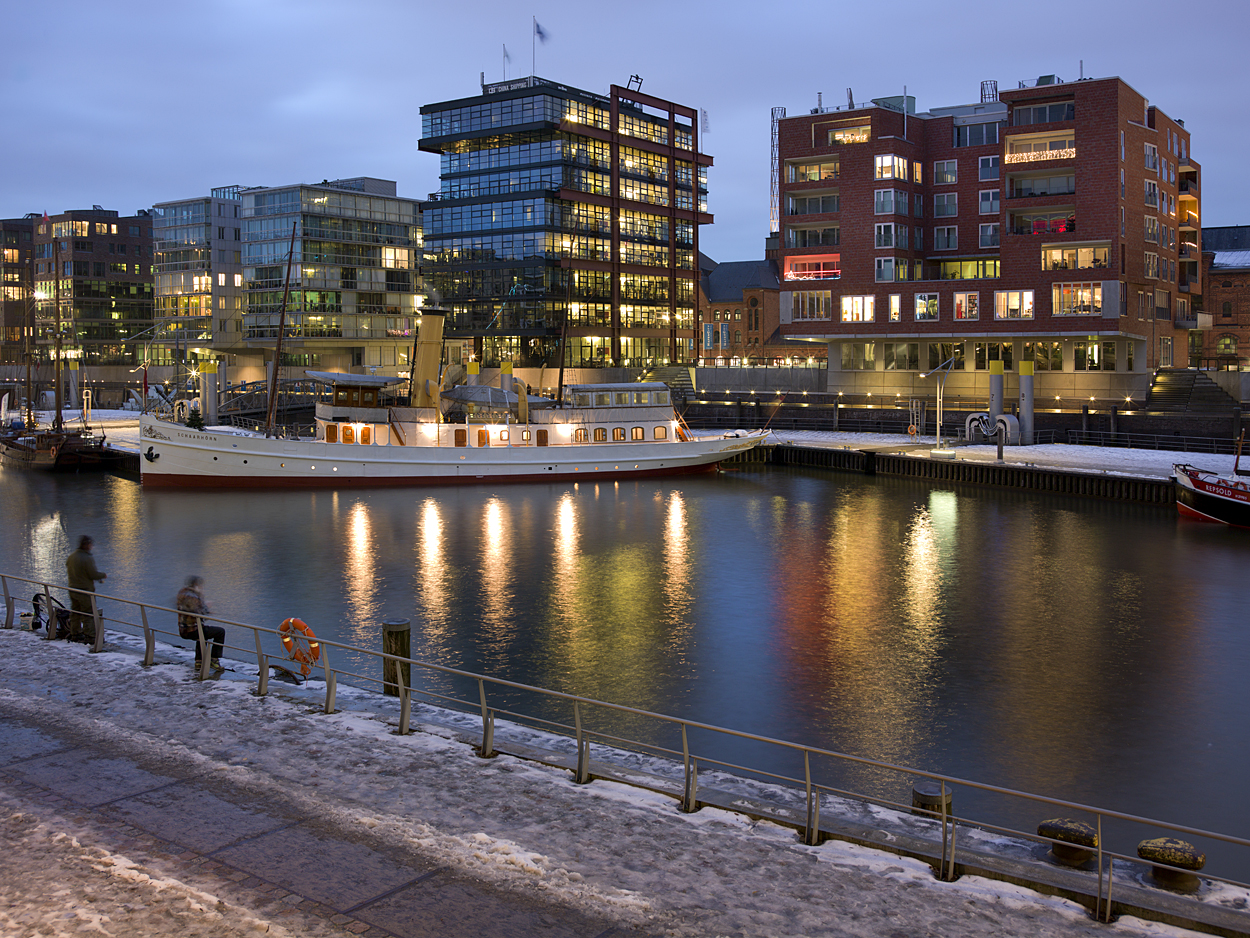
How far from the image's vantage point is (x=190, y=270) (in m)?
129

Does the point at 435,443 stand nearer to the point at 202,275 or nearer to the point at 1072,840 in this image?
the point at 1072,840

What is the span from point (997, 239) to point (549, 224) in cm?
4170

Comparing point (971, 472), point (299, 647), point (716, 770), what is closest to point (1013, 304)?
point (971, 472)

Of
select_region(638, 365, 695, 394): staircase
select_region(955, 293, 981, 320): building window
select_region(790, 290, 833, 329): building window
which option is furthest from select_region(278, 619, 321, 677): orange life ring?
select_region(638, 365, 695, 394): staircase

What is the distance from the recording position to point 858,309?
7862 cm

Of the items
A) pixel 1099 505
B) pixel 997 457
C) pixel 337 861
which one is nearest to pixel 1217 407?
pixel 997 457

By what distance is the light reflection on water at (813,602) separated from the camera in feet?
63.0

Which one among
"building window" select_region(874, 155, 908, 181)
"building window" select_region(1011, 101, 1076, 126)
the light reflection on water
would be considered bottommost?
the light reflection on water

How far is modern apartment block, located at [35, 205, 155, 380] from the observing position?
158 m

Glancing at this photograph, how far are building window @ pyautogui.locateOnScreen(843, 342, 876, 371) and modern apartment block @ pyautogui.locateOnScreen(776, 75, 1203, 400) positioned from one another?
12 cm

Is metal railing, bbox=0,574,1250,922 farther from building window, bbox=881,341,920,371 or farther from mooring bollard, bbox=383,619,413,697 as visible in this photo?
building window, bbox=881,341,920,371

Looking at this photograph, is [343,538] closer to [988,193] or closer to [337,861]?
[337,861]

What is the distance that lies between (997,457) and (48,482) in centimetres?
5409

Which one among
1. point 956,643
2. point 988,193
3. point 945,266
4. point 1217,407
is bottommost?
point 956,643
